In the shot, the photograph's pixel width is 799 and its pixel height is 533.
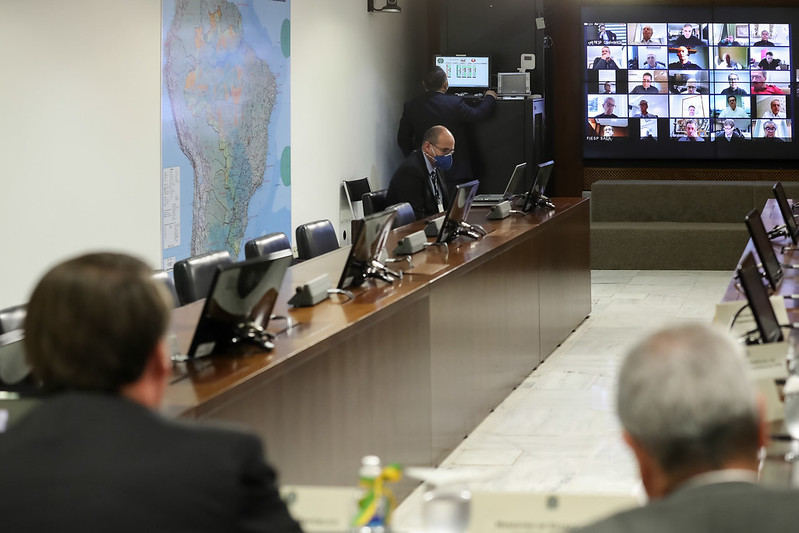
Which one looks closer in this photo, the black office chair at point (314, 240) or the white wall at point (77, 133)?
the white wall at point (77, 133)

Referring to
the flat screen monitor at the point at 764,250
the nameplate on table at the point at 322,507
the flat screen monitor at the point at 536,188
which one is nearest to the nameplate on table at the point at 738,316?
the flat screen monitor at the point at 764,250

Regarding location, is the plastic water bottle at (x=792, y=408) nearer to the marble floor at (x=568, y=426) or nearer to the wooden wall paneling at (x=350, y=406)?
the marble floor at (x=568, y=426)

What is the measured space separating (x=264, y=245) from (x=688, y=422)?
4399mm

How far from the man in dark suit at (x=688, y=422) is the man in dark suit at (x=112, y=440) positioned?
1.72ft

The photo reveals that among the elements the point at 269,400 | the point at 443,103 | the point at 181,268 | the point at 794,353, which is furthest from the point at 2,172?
the point at 443,103

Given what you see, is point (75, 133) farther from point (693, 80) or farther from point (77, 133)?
point (693, 80)

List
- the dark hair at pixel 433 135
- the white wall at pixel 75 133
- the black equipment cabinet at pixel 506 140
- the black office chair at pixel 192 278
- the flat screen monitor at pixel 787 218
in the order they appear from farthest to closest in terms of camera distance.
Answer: the black equipment cabinet at pixel 506 140 < the dark hair at pixel 433 135 < the flat screen monitor at pixel 787 218 < the white wall at pixel 75 133 < the black office chair at pixel 192 278

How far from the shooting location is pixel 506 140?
11688 mm

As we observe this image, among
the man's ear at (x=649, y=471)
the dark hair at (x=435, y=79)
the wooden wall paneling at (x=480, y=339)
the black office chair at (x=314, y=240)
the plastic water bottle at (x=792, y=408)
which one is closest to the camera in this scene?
the man's ear at (x=649, y=471)

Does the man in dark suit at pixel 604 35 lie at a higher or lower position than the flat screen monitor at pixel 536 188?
higher

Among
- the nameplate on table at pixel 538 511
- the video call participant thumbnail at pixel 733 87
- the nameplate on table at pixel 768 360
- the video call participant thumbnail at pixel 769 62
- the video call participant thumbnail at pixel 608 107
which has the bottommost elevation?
the nameplate on table at pixel 538 511

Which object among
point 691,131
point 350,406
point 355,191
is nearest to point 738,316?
point 350,406

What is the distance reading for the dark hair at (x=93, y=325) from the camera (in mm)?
1662

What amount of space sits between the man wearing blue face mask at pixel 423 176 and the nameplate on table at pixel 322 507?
6.44 meters
